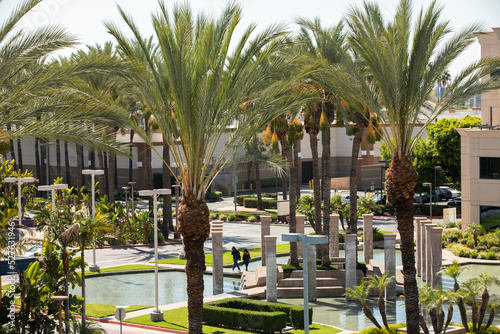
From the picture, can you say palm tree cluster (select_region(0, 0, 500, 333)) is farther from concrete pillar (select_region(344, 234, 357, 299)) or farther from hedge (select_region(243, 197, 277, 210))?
hedge (select_region(243, 197, 277, 210))

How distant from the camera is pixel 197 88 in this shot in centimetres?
1723

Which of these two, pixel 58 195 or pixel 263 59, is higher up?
pixel 263 59

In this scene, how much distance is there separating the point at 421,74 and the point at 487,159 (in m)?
24.1

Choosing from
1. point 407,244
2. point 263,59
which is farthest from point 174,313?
point 263,59

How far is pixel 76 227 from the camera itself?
20.6 meters

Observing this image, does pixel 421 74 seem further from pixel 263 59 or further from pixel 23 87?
pixel 23 87

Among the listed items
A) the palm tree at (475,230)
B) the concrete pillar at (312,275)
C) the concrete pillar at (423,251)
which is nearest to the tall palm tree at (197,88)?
the concrete pillar at (312,275)

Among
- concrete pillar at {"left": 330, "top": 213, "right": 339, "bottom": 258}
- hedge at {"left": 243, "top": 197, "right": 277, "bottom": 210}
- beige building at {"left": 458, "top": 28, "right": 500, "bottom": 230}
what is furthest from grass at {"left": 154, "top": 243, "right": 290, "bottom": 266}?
hedge at {"left": 243, "top": 197, "right": 277, "bottom": 210}

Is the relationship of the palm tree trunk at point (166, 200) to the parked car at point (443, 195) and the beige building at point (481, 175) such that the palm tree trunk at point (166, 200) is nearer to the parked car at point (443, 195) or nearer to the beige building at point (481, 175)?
the beige building at point (481, 175)

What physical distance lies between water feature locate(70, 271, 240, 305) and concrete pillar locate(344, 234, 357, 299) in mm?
5297

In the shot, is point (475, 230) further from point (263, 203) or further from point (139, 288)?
point (263, 203)

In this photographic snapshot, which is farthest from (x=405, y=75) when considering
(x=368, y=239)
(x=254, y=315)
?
(x=368, y=239)

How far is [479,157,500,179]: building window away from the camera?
41.3m

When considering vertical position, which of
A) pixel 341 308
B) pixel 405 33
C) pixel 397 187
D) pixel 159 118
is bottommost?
pixel 341 308
